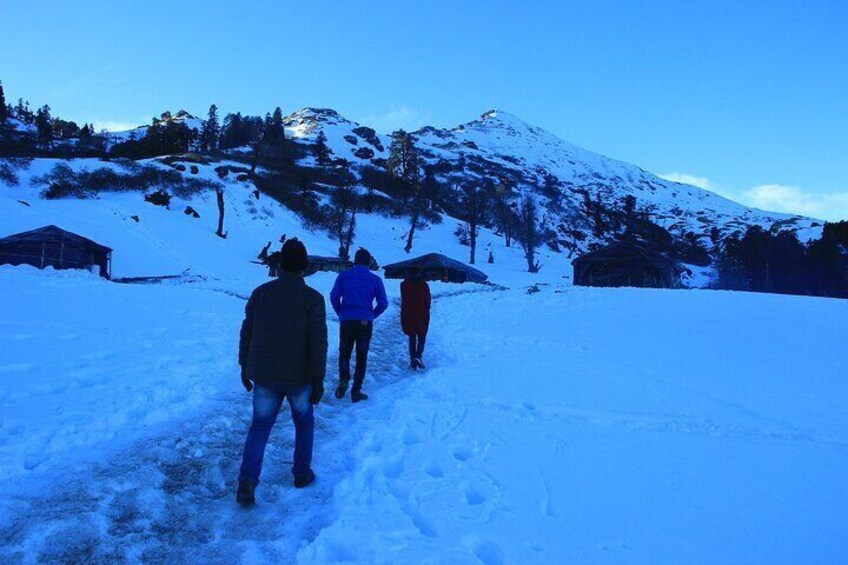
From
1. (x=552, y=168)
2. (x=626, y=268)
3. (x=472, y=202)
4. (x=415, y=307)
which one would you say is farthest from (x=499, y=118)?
(x=415, y=307)

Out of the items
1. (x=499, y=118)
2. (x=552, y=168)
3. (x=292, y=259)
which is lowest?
(x=292, y=259)

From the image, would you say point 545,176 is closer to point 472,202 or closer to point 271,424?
point 472,202

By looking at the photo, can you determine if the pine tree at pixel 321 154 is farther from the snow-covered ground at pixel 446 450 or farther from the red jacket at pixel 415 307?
the red jacket at pixel 415 307

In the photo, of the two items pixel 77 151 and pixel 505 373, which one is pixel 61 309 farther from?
pixel 77 151

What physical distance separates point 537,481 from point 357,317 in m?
3.78

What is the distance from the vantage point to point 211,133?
96.8 metres

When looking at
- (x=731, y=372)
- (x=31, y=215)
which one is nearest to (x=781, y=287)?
(x=731, y=372)

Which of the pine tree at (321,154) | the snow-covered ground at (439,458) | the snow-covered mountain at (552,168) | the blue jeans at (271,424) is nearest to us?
the snow-covered ground at (439,458)

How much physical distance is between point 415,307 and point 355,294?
2131 mm

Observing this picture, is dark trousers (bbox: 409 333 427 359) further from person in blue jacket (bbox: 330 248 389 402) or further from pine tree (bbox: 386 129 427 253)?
pine tree (bbox: 386 129 427 253)

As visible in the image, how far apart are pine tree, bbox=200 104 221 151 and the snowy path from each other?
91915 millimetres

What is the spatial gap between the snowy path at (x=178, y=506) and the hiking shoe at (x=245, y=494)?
0.07 m

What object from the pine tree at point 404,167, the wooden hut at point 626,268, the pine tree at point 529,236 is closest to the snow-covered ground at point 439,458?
the wooden hut at point 626,268

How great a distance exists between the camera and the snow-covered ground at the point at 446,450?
354cm
